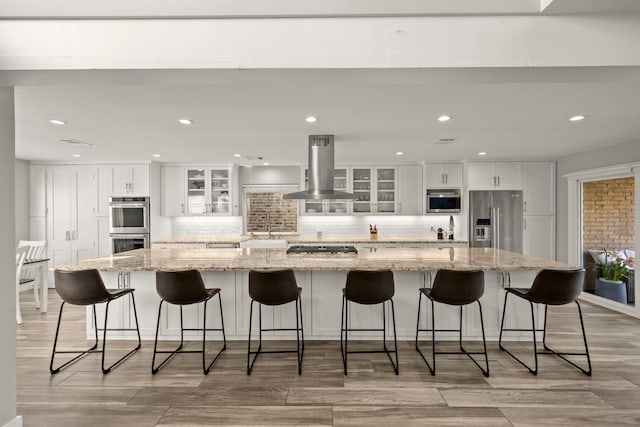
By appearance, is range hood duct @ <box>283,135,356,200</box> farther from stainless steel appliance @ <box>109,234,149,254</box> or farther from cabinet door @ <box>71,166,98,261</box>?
cabinet door @ <box>71,166,98,261</box>

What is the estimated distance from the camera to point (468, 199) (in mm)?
6086

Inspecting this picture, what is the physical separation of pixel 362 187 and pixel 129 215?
4416mm

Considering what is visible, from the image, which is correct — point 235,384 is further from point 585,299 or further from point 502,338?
point 585,299

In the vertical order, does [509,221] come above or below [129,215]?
below

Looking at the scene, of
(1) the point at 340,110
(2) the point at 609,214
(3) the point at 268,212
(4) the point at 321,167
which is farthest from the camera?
(3) the point at 268,212

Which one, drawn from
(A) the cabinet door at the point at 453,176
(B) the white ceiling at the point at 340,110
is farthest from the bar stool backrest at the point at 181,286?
(A) the cabinet door at the point at 453,176

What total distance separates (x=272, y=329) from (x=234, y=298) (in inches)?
20.3

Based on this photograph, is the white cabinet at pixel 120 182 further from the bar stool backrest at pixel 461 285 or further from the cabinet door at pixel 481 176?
the cabinet door at pixel 481 176

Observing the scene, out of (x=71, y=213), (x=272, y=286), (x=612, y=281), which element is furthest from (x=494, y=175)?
(x=71, y=213)

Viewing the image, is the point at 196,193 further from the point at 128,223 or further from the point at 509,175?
the point at 509,175

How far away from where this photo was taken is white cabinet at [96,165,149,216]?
600cm

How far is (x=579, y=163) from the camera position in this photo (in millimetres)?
5375

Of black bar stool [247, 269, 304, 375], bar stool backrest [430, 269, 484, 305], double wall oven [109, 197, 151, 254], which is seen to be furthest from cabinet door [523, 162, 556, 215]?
double wall oven [109, 197, 151, 254]

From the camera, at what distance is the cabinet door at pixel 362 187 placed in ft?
21.3
